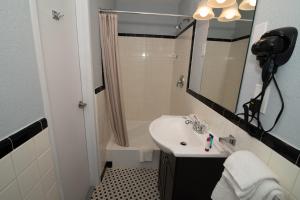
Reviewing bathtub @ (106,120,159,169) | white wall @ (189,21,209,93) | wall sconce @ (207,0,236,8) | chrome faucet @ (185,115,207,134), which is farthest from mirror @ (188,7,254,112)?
bathtub @ (106,120,159,169)

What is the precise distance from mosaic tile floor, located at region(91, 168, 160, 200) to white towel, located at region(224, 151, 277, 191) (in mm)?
1256

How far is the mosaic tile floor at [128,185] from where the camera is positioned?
1.65m

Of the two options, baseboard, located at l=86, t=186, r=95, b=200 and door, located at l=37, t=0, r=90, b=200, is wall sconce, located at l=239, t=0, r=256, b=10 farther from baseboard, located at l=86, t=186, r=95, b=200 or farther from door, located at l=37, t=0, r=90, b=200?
baseboard, located at l=86, t=186, r=95, b=200

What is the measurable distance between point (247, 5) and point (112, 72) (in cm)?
136

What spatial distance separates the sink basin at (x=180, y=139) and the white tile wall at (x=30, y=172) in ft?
2.15

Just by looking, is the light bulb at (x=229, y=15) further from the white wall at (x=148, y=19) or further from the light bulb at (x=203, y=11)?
the white wall at (x=148, y=19)

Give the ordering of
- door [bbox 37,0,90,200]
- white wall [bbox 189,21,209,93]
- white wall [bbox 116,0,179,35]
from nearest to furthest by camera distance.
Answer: door [bbox 37,0,90,200] → white wall [bbox 189,21,209,93] → white wall [bbox 116,0,179,35]

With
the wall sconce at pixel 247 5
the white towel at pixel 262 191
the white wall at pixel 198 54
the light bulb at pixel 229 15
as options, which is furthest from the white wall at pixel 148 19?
the white towel at pixel 262 191

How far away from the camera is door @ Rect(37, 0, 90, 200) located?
93 cm

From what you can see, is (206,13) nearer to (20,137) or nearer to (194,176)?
(194,176)

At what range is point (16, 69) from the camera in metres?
0.61

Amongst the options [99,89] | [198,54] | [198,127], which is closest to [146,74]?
[99,89]

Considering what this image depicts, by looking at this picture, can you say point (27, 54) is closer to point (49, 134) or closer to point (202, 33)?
point (49, 134)

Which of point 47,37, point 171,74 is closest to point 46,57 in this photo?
point 47,37
